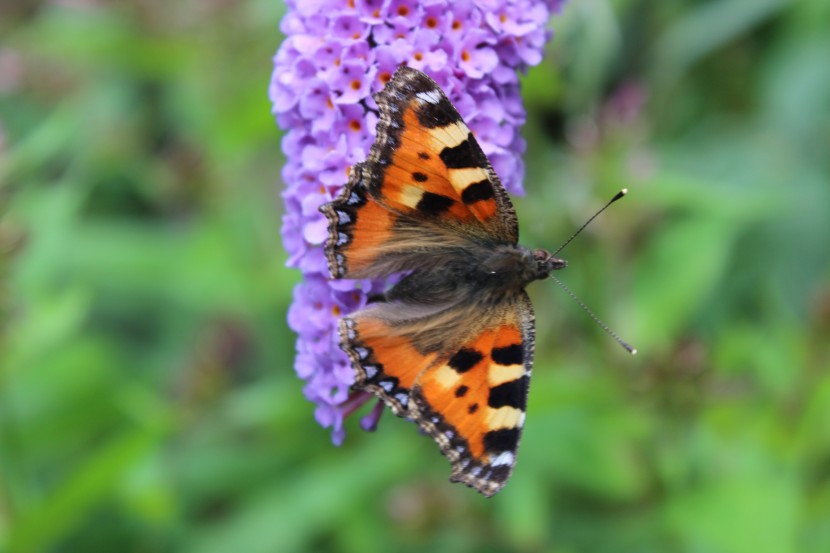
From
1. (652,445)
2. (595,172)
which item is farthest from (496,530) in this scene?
(595,172)

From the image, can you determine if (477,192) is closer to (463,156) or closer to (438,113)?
(463,156)

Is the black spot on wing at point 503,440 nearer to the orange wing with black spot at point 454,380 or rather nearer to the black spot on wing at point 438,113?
the orange wing with black spot at point 454,380

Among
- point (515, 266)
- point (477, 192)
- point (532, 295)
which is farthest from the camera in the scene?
point (532, 295)

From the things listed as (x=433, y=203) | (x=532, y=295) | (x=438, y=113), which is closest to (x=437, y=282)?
(x=433, y=203)

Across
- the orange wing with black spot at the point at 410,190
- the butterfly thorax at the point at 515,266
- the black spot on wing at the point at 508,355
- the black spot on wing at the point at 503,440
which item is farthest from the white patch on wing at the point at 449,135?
the black spot on wing at the point at 503,440

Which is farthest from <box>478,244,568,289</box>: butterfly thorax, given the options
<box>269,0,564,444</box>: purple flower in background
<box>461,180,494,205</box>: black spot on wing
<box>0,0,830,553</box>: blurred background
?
<box>0,0,830,553</box>: blurred background

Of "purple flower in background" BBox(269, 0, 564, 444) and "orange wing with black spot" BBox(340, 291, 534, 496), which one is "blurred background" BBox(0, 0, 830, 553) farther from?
"orange wing with black spot" BBox(340, 291, 534, 496)
